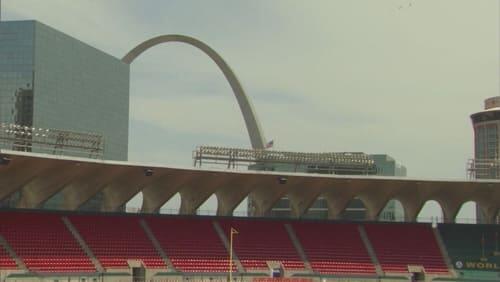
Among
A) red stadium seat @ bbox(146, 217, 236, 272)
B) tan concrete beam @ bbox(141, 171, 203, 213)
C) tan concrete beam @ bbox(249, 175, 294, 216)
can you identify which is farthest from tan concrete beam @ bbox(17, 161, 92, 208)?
tan concrete beam @ bbox(249, 175, 294, 216)

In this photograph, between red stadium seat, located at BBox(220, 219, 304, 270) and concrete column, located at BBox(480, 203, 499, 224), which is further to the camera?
concrete column, located at BBox(480, 203, 499, 224)

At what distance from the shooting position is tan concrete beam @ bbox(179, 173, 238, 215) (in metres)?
A: 59.6

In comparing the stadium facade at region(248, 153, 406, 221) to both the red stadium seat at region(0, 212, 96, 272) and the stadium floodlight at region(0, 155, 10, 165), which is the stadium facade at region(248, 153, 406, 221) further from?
the stadium floodlight at region(0, 155, 10, 165)

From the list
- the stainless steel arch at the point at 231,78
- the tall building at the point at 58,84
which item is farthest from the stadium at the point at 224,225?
the stainless steel arch at the point at 231,78

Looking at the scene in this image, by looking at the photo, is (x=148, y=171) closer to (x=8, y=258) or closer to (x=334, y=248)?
(x=8, y=258)

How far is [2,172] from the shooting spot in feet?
166

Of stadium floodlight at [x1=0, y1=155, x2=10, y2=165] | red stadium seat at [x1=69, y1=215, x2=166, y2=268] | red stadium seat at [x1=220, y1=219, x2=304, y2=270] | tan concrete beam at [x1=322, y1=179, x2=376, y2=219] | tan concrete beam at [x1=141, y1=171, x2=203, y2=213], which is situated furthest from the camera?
tan concrete beam at [x1=322, y1=179, x2=376, y2=219]

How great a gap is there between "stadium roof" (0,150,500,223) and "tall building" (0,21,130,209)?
1161 inches

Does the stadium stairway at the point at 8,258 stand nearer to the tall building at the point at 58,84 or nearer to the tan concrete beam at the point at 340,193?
the tan concrete beam at the point at 340,193

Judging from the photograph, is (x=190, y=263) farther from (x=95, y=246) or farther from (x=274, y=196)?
(x=274, y=196)

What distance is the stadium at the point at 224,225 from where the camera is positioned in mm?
52188

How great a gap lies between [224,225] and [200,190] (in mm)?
3513

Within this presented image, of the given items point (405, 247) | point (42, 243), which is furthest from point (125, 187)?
point (405, 247)

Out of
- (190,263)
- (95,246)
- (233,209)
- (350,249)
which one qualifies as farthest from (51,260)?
(350,249)
